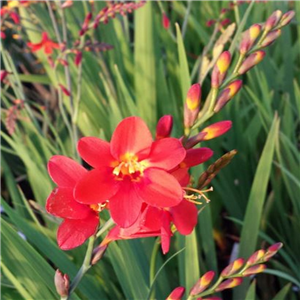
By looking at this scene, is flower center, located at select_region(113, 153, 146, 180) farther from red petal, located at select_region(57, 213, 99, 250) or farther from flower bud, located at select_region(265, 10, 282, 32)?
flower bud, located at select_region(265, 10, 282, 32)

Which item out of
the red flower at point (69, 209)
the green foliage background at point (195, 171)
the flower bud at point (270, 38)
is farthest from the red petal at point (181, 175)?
the green foliage background at point (195, 171)

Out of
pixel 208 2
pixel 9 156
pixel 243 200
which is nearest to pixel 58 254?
pixel 243 200

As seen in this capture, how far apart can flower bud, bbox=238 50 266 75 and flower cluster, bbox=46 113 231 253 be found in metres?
0.10

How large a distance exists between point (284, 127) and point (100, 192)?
96cm

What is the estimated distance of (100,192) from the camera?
0.60 meters

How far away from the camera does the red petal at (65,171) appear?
0.61 meters

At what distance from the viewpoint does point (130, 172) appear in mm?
646

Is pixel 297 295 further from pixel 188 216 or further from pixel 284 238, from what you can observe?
pixel 188 216

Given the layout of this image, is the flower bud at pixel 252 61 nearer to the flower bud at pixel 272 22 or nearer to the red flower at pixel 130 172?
the flower bud at pixel 272 22

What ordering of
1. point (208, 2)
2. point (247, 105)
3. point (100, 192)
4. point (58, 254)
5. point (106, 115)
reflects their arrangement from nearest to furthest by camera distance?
1. point (100, 192)
2. point (58, 254)
3. point (106, 115)
4. point (247, 105)
5. point (208, 2)

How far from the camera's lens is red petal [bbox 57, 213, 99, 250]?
617mm

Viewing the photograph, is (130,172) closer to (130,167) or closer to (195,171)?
(130,167)

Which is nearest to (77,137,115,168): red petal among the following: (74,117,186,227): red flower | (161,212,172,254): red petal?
(74,117,186,227): red flower

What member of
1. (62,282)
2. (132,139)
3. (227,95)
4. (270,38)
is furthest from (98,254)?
(270,38)
